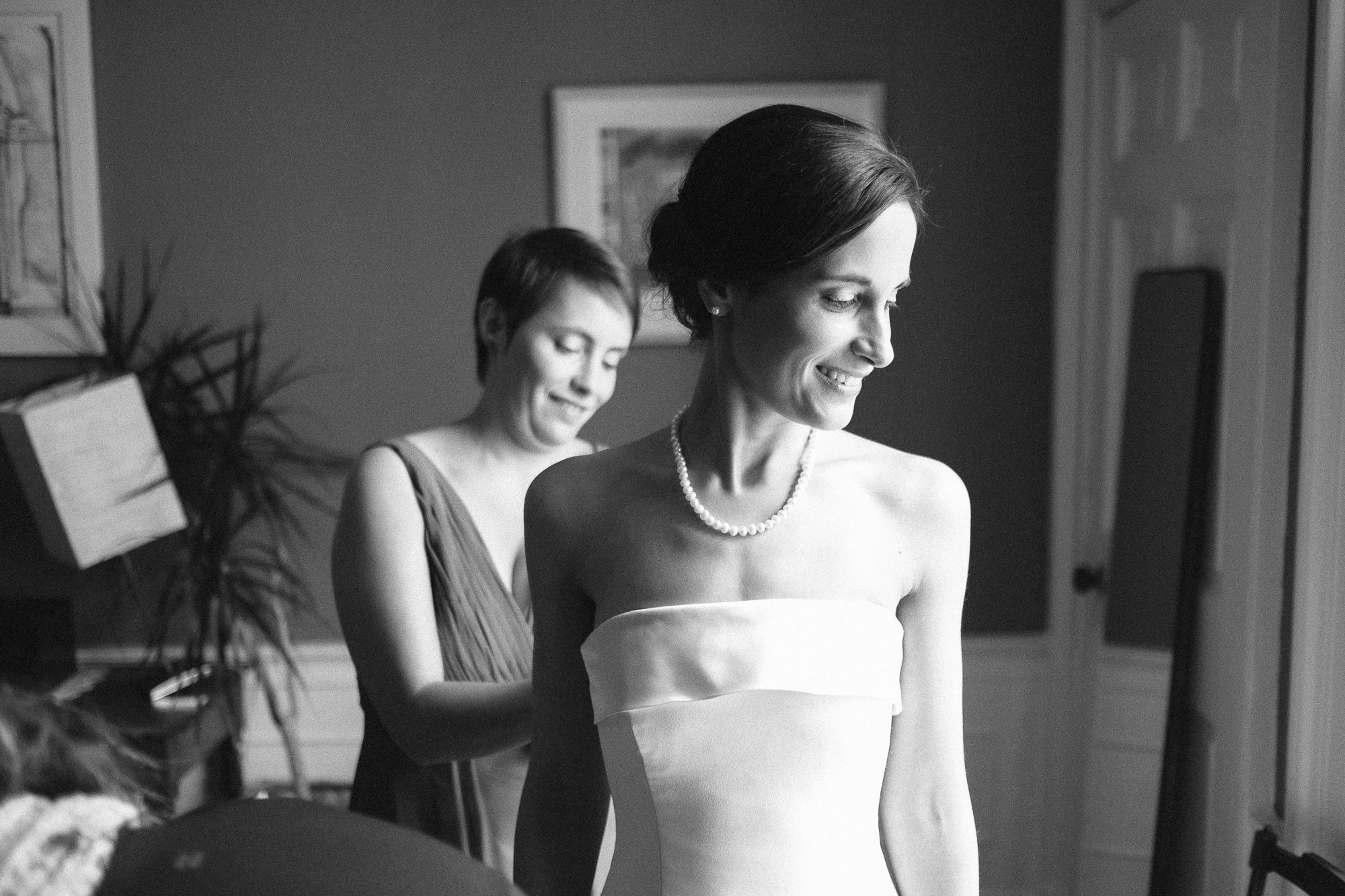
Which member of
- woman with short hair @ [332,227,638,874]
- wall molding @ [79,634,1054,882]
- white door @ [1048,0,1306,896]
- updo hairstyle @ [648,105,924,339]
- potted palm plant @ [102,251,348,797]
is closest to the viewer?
updo hairstyle @ [648,105,924,339]

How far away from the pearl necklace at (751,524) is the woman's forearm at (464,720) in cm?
40

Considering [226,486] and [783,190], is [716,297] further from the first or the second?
[226,486]

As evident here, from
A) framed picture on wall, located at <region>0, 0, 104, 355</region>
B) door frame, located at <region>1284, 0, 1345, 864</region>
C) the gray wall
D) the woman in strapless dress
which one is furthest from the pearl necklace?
framed picture on wall, located at <region>0, 0, 104, 355</region>

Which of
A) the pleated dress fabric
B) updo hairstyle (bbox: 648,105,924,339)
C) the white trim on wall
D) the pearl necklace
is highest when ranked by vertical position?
updo hairstyle (bbox: 648,105,924,339)

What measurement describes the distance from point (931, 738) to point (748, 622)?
23 centimetres

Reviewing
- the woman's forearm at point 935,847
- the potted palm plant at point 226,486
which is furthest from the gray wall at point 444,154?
the woman's forearm at point 935,847

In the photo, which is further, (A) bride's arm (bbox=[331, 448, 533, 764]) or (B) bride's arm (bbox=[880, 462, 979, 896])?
(A) bride's arm (bbox=[331, 448, 533, 764])

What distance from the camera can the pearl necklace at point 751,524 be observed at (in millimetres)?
1182

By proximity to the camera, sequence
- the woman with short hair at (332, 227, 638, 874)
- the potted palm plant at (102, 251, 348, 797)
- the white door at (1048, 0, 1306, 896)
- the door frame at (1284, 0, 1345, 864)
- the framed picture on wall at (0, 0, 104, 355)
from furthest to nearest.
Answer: the framed picture on wall at (0, 0, 104, 355) < the potted palm plant at (102, 251, 348, 797) < the white door at (1048, 0, 1306, 896) < the door frame at (1284, 0, 1345, 864) < the woman with short hair at (332, 227, 638, 874)

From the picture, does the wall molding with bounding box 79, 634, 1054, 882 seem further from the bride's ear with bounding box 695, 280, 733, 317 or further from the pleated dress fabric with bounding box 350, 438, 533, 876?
the bride's ear with bounding box 695, 280, 733, 317

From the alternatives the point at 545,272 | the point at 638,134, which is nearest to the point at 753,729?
the point at 545,272

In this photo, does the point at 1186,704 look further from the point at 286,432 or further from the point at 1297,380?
the point at 286,432

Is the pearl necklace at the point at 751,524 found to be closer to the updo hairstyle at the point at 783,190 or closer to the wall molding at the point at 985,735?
the updo hairstyle at the point at 783,190

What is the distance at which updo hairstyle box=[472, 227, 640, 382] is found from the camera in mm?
1726
